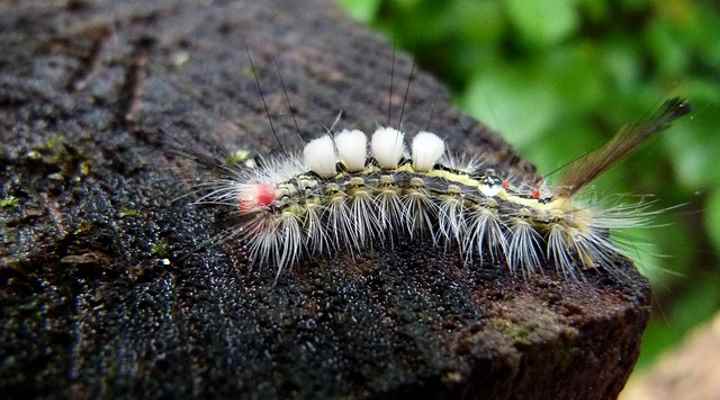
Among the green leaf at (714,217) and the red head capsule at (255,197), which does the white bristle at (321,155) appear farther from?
the green leaf at (714,217)

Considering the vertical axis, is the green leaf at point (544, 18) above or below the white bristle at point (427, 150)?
above

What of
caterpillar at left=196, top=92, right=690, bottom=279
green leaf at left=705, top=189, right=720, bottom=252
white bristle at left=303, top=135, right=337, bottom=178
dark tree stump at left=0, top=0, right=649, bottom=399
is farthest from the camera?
green leaf at left=705, top=189, right=720, bottom=252

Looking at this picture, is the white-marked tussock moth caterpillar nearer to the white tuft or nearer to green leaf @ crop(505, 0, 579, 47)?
the white tuft

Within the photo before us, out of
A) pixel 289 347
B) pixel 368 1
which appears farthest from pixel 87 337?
pixel 368 1

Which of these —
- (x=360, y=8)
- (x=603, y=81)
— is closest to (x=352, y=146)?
(x=360, y=8)

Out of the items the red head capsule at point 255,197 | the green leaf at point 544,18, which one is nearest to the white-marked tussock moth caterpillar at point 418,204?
the red head capsule at point 255,197

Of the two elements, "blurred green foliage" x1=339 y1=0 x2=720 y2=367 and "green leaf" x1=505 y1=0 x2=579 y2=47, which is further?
"blurred green foliage" x1=339 y1=0 x2=720 y2=367

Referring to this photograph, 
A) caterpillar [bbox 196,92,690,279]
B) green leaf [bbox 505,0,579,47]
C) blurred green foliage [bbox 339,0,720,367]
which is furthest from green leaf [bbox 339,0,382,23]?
caterpillar [bbox 196,92,690,279]
